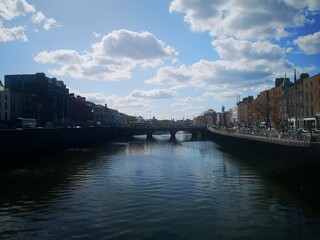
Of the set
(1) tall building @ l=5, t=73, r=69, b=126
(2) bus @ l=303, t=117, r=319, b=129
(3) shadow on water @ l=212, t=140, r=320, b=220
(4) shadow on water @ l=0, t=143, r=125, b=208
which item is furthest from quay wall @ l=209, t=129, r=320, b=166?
(1) tall building @ l=5, t=73, r=69, b=126

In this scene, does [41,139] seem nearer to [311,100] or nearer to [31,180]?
[31,180]

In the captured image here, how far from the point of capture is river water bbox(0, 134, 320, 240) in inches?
744

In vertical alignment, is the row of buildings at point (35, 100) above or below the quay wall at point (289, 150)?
above

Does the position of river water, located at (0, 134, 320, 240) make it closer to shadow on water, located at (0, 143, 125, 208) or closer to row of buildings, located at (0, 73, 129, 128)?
shadow on water, located at (0, 143, 125, 208)

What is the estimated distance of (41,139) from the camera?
7100 centimetres

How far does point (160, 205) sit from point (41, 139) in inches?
2073

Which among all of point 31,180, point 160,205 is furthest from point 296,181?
point 31,180

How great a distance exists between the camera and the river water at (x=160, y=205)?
62.0 feet

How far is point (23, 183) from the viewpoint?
113ft

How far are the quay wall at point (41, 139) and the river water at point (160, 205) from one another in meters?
15.4

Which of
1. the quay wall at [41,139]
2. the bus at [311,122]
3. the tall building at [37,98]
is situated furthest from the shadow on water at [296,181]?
the tall building at [37,98]

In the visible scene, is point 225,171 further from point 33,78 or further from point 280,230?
point 33,78

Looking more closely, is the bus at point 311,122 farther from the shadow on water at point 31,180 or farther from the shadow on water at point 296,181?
the shadow on water at point 31,180

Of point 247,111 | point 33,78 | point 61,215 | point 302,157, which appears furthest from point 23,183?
point 247,111
